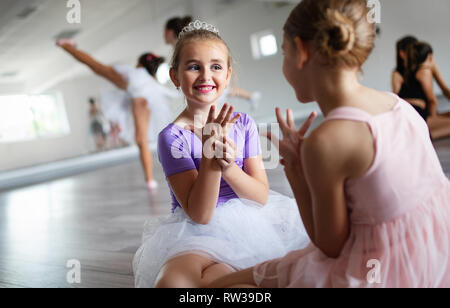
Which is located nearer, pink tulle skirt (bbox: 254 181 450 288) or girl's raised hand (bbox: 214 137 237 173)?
pink tulle skirt (bbox: 254 181 450 288)

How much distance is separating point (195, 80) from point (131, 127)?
2.51m

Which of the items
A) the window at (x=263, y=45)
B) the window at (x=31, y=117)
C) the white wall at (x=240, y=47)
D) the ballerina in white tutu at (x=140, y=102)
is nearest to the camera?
the ballerina in white tutu at (x=140, y=102)

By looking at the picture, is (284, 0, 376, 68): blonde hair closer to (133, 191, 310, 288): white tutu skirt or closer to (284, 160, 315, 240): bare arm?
(284, 160, 315, 240): bare arm

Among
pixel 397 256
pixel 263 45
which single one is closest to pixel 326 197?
pixel 397 256

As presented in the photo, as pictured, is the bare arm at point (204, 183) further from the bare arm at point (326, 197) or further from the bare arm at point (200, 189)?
the bare arm at point (326, 197)

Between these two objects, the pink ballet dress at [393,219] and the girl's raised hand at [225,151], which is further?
the girl's raised hand at [225,151]

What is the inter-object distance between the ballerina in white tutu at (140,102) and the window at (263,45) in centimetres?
637

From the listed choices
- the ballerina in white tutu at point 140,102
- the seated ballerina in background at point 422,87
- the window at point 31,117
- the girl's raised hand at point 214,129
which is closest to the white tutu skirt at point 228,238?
the girl's raised hand at point 214,129

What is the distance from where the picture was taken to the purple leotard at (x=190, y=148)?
3.93 ft

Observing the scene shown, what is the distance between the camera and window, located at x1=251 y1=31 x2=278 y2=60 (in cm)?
962

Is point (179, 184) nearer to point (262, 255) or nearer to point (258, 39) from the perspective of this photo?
point (262, 255)

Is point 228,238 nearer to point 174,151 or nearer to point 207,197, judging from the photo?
point 207,197

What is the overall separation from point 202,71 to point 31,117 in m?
5.40

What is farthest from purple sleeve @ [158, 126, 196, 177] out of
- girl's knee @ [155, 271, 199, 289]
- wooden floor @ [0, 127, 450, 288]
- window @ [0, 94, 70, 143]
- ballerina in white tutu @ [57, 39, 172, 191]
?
window @ [0, 94, 70, 143]
